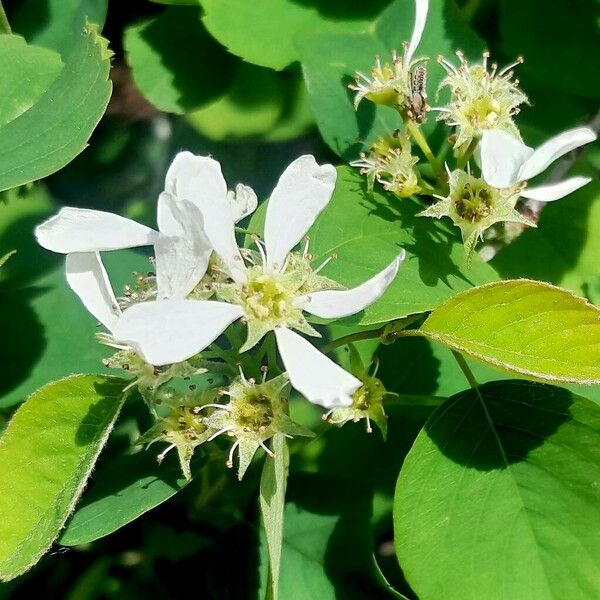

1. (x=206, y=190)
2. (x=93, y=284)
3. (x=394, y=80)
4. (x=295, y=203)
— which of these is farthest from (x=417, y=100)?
(x=93, y=284)

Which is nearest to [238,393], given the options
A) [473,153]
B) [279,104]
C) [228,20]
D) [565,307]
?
[565,307]

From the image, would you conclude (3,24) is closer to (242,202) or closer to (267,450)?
(242,202)

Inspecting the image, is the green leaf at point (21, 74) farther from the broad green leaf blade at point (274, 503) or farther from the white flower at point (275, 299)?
the broad green leaf blade at point (274, 503)

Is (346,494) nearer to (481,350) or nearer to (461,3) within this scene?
(481,350)

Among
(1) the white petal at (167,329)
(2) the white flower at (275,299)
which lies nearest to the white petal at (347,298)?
(2) the white flower at (275,299)

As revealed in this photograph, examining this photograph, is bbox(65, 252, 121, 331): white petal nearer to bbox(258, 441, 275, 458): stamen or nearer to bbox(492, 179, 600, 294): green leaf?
bbox(258, 441, 275, 458): stamen

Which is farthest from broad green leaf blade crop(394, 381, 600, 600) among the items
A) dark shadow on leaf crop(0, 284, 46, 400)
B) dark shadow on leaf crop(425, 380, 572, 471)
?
dark shadow on leaf crop(0, 284, 46, 400)
